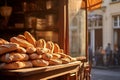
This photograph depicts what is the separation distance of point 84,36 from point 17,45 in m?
3.48

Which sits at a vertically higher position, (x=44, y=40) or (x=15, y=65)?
(x=44, y=40)

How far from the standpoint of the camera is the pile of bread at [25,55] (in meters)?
3.35

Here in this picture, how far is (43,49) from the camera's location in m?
3.86

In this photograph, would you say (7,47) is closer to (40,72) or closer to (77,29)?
(40,72)

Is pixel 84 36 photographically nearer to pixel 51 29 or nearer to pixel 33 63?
pixel 51 29

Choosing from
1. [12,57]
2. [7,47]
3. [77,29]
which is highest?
[77,29]

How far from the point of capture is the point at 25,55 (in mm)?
3570

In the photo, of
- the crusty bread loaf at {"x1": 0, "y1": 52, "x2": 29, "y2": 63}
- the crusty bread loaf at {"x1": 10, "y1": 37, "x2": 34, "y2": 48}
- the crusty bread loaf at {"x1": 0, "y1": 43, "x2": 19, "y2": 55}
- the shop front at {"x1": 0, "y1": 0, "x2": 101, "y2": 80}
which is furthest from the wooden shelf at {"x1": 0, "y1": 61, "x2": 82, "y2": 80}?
the crusty bread loaf at {"x1": 10, "y1": 37, "x2": 34, "y2": 48}

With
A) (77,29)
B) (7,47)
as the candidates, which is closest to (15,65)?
(7,47)

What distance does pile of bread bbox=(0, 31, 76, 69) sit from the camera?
3348 millimetres

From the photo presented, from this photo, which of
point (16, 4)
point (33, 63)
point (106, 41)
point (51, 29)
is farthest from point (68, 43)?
point (106, 41)

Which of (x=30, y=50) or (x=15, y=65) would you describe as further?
(x=30, y=50)

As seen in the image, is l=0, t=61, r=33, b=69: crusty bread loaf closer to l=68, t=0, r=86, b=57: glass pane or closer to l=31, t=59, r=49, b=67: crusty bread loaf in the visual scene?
l=31, t=59, r=49, b=67: crusty bread loaf

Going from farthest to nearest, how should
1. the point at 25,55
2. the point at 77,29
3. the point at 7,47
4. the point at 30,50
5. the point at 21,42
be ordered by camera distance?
1. the point at 77,29
2. the point at 21,42
3. the point at 30,50
4. the point at 25,55
5. the point at 7,47
